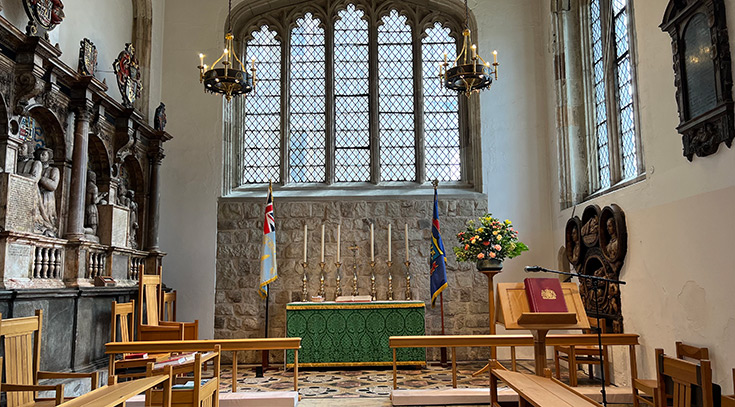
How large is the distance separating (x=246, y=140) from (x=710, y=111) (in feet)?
20.9

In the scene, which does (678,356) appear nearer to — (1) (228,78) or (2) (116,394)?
(2) (116,394)

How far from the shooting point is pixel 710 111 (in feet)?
14.2

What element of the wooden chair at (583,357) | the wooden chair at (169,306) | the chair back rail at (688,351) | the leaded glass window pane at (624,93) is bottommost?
the wooden chair at (583,357)

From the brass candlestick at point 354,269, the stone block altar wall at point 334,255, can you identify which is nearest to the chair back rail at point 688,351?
the stone block altar wall at point 334,255

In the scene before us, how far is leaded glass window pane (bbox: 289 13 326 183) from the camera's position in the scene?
8906 mm

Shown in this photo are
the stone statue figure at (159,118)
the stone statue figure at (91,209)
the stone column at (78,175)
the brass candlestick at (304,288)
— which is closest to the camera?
the stone column at (78,175)

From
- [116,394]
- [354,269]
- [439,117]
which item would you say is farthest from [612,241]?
[116,394]

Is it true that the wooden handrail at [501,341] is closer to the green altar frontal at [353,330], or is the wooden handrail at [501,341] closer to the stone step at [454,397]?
the stone step at [454,397]

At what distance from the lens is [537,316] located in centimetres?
425

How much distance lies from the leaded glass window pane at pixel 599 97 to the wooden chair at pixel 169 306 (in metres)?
5.64

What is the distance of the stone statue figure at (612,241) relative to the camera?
6008mm

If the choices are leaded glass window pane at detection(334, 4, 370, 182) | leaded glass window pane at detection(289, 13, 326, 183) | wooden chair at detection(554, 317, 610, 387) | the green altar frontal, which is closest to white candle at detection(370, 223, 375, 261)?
the green altar frontal

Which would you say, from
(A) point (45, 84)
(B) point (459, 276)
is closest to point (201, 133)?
(A) point (45, 84)

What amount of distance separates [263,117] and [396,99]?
205 centimetres
